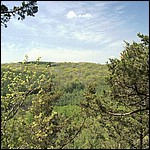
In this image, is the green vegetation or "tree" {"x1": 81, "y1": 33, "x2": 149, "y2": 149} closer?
the green vegetation

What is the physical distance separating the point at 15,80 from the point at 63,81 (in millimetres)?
178587

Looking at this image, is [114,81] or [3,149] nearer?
[3,149]

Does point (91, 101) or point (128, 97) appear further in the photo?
point (91, 101)

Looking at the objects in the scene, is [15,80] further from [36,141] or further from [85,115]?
[85,115]

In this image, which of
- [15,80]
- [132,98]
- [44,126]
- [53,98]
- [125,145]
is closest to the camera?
[15,80]

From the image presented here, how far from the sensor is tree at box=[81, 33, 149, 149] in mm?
10938

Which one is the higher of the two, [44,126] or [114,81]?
[114,81]

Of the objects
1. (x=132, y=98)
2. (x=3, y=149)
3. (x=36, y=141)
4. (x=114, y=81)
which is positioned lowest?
(x=36, y=141)

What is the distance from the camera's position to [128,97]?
1214cm

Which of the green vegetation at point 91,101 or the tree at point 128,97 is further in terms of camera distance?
the tree at point 128,97

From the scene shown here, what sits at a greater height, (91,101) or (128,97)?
(128,97)

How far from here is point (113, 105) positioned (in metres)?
13.9

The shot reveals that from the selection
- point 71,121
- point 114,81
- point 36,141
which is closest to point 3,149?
point 36,141

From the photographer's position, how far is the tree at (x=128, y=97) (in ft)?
35.9
